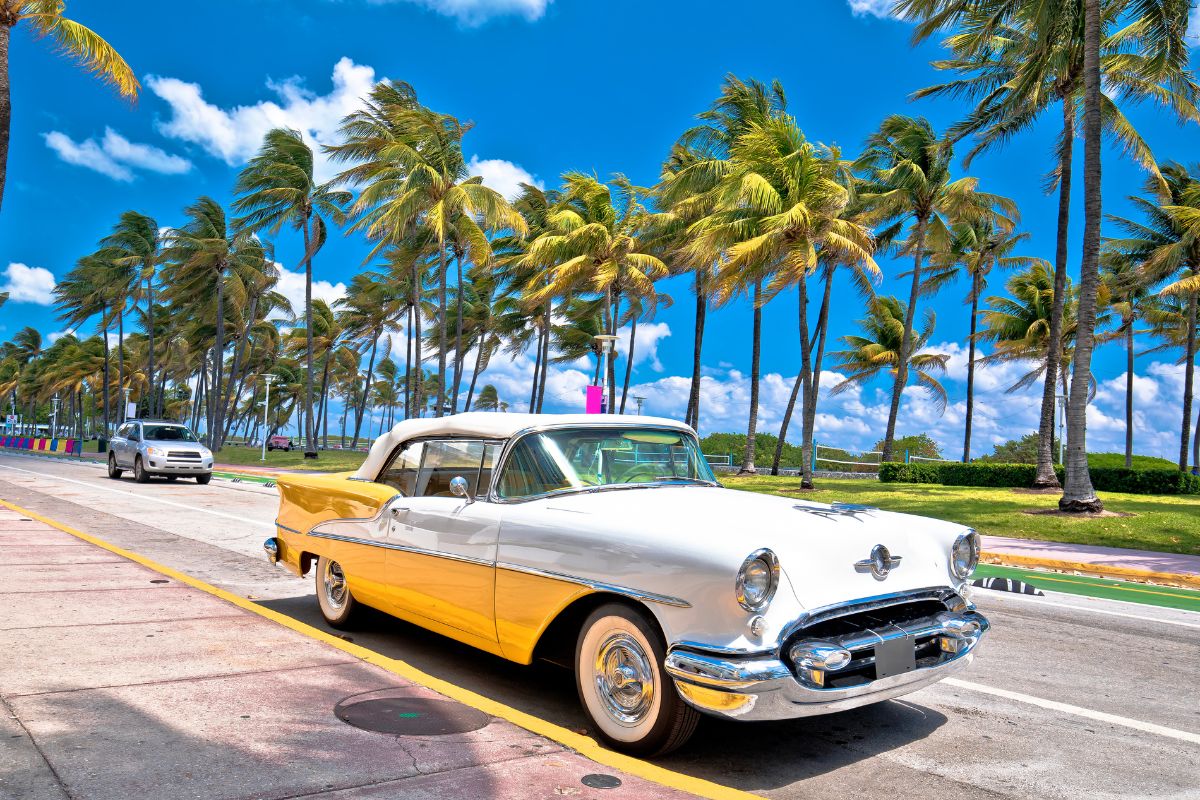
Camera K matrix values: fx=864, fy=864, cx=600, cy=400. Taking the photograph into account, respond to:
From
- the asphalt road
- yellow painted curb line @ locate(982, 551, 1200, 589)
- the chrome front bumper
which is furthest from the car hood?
yellow painted curb line @ locate(982, 551, 1200, 589)

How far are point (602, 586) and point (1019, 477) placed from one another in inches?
989

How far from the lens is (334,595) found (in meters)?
6.08

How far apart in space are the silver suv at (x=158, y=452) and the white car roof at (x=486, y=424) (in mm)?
19453

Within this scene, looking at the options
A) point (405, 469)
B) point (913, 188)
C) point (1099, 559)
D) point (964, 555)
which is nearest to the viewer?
point (964, 555)

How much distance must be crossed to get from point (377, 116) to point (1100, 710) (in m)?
35.7

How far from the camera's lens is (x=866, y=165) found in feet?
104

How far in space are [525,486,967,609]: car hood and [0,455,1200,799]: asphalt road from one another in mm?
772

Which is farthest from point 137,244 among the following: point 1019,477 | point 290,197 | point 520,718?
point 520,718

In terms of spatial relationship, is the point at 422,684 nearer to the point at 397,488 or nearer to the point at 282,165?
the point at 397,488

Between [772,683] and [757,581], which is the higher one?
[757,581]

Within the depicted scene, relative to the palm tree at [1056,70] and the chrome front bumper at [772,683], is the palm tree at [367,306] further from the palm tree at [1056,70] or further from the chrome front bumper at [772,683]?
the chrome front bumper at [772,683]

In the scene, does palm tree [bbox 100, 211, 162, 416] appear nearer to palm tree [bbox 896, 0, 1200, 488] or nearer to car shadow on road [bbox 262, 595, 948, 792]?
palm tree [bbox 896, 0, 1200, 488]

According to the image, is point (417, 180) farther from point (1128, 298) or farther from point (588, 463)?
point (1128, 298)

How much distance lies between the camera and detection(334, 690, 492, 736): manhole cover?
387cm
